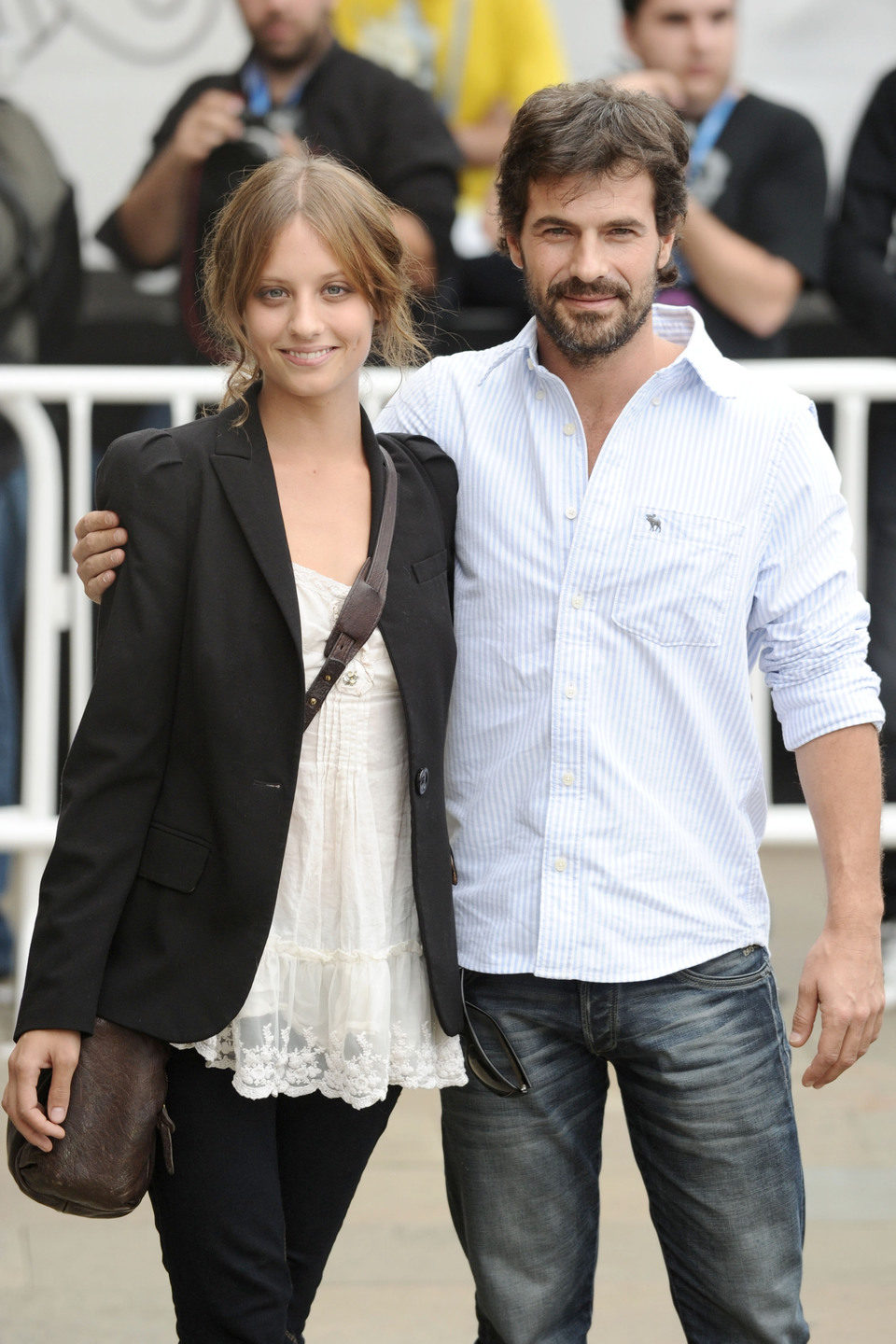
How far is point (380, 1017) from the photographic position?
2.03 metres

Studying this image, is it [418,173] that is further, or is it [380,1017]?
[418,173]

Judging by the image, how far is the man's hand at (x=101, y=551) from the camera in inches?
79.0

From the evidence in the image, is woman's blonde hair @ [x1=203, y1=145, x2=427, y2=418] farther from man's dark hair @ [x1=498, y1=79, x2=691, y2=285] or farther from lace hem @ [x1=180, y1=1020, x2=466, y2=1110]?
lace hem @ [x1=180, y1=1020, x2=466, y2=1110]

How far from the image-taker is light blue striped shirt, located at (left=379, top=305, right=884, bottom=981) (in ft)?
6.97

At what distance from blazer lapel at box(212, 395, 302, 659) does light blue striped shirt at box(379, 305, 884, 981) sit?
30cm

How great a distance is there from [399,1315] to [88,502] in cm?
210

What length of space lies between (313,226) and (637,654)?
2.14ft

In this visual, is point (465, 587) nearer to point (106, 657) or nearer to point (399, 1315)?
point (106, 657)

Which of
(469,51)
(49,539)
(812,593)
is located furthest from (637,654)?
→ (469,51)

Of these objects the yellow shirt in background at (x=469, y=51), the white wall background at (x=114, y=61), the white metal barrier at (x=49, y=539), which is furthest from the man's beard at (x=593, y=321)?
the white wall background at (x=114, y=61)

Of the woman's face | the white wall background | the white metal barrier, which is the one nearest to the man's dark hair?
the woman's face

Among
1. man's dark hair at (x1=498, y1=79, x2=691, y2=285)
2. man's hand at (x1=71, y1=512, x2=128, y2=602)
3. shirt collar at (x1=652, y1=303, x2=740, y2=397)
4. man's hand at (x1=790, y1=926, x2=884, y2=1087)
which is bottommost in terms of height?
man's hand at (x1=790, y1=926, x2=884, y2=1087)

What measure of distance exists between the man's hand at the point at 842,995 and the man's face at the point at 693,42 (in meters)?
3.17

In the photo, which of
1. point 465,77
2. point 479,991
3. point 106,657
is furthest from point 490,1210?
point 465,77
